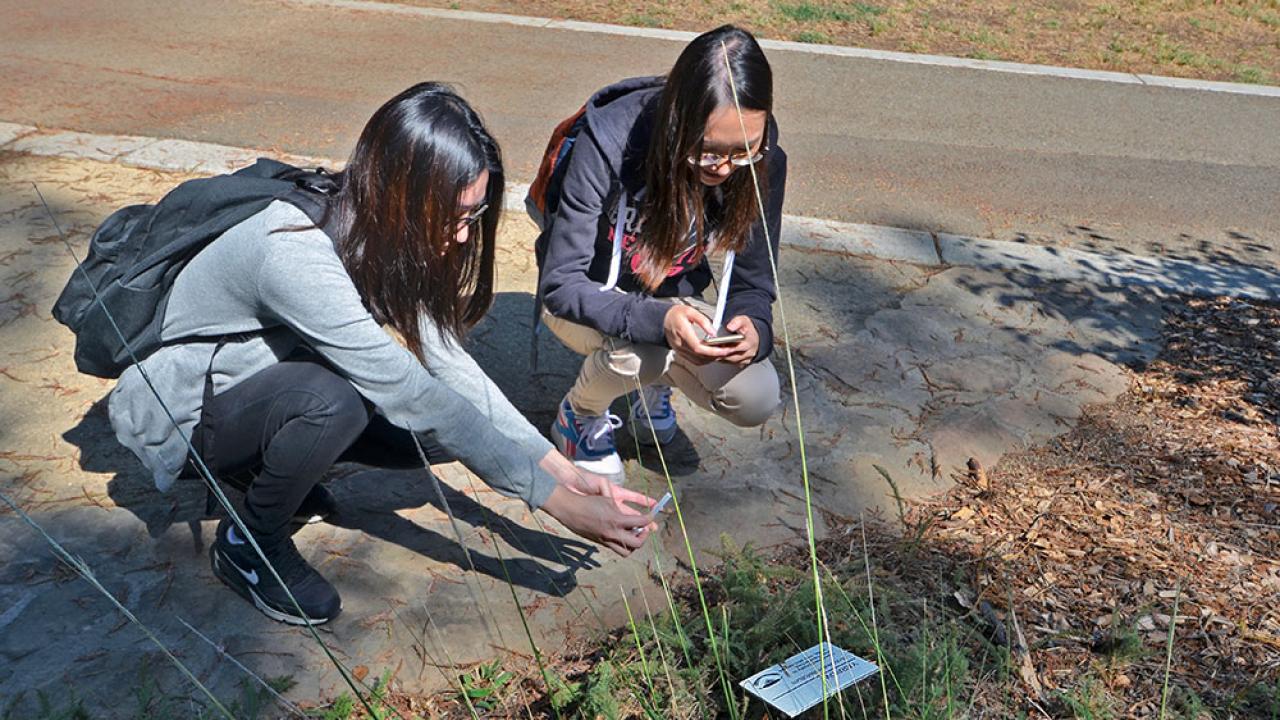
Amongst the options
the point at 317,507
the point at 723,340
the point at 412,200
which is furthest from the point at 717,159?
the point at 317,507

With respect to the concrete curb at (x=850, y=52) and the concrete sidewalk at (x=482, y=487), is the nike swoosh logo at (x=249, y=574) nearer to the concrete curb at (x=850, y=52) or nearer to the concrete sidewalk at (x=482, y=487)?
the concrete sidewalk at (x=482, y=487)

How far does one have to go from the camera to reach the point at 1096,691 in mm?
2180

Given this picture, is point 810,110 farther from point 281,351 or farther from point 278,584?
point 278,584

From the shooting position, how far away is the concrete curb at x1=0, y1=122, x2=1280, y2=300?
438 cm

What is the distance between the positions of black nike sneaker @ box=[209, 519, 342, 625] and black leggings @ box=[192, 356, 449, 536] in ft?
0.29

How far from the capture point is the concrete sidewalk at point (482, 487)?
235 cm

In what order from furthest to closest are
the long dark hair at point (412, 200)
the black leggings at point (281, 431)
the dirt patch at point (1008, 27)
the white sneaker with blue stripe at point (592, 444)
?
the dirt patch at point (1008, 27) → the white sneaker with blue stripe at point (592, 444) → the black leggings at point (281, 431) → the long dark hair at point (412, 200)

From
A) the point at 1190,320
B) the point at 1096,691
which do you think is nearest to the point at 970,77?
the point at 1190,320

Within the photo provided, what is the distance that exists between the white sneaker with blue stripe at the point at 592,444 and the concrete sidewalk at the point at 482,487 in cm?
11

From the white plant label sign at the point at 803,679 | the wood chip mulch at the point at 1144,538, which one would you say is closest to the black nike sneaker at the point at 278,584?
the white plant label sign at the point at 803,679

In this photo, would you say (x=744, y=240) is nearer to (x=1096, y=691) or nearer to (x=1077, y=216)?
(x=1096, y=691)

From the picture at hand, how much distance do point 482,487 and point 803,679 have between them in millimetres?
1243

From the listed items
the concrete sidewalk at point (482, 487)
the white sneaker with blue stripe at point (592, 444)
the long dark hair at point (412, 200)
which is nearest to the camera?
the long dark hair at point (412, 200)

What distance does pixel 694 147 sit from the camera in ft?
8.09
